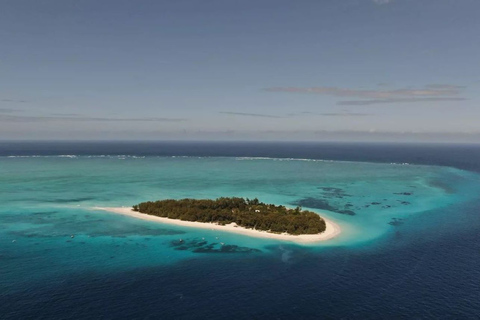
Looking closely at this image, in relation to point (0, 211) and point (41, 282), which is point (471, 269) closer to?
point (41, 282)

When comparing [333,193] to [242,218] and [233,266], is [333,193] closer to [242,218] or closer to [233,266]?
[242,218]

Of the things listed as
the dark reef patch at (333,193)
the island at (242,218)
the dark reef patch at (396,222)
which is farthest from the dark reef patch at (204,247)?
the dark reef patch at (333,193)

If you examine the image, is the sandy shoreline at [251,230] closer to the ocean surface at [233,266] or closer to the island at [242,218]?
the island at [242,218]

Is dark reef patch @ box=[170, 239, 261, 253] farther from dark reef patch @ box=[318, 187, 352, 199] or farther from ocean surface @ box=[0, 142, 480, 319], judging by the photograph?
dark reef patch @ box=[318, 187, 352, 199]

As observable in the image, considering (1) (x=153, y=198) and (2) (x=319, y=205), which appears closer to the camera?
(2) (x=319, y=205)

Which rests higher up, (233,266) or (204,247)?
(204,247)

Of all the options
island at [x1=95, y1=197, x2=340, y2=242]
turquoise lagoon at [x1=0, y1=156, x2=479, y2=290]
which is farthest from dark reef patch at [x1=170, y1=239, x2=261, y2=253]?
island at [x1=95, y1=197, x2=340, y2=242]

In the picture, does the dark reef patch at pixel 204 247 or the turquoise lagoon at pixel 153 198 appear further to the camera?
the dark reef patch at pixel 204 247


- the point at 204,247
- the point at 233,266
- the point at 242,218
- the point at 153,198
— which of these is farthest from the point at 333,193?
the point at 233,266

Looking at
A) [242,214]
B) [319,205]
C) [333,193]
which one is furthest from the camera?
[333,193]
